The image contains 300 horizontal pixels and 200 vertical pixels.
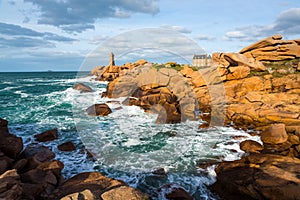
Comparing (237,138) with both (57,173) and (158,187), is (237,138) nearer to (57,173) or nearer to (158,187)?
(158,187)

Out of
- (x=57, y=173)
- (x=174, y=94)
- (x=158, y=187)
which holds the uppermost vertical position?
(x=174, y=94)

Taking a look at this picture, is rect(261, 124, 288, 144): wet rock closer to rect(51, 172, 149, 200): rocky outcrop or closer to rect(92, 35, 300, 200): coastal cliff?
rect(92, 35, 300, 200): coastal cliff

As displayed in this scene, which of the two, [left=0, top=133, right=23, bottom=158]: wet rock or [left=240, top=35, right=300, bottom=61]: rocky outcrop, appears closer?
[left=0, top=133, right=23, bottom=158]: wet rock

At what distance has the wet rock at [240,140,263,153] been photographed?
550 inches

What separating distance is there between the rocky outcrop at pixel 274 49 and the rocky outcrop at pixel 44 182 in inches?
1308

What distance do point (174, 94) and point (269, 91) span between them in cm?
1199

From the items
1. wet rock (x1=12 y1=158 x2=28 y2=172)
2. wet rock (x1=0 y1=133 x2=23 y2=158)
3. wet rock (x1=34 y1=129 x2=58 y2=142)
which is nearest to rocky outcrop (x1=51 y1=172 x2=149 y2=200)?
wet rock (x1=12 y1=158 x2=28 y2=172)

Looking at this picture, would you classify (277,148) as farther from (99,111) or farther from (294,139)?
(99,111)

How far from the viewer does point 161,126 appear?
20.4 metres

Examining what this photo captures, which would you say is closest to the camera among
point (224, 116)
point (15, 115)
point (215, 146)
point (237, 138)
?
point (215, 146)

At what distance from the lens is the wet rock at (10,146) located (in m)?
12.0

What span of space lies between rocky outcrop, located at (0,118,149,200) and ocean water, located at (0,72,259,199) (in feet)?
5.39

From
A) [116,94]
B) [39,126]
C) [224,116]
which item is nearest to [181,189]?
[224,116]

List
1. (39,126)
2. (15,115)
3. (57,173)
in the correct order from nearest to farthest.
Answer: (57,173) → (39,126) → (15,115)
